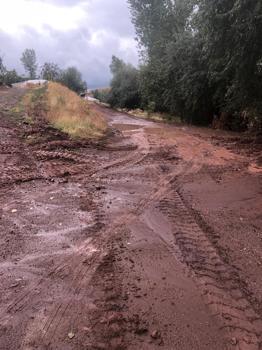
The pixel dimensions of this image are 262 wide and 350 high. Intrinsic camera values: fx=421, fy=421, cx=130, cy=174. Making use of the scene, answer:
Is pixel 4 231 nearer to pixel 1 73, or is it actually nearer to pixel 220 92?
pixel 220 92

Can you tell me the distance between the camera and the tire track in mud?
3619 mm

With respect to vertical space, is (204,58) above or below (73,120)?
above

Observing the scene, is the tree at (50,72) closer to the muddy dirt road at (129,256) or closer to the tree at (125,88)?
the tree at (125,88)

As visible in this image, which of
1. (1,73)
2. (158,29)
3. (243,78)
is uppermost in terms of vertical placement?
(158,29)

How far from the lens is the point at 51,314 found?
12.7 feet

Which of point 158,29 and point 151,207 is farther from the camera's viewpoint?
point 158,29

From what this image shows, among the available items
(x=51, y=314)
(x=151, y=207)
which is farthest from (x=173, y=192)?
(x=51, y=314)

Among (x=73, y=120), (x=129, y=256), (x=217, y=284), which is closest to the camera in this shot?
(x=217, y=284)

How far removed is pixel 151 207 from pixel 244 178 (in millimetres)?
2973

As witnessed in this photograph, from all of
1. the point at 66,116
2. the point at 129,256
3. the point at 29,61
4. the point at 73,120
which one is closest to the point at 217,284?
the point at 129,256

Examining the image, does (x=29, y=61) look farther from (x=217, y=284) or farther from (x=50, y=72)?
(x=217, y=284)

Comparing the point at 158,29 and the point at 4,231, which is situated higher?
the point at 158,29

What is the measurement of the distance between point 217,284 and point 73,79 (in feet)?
186

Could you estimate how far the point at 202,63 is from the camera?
21219 millimetres
